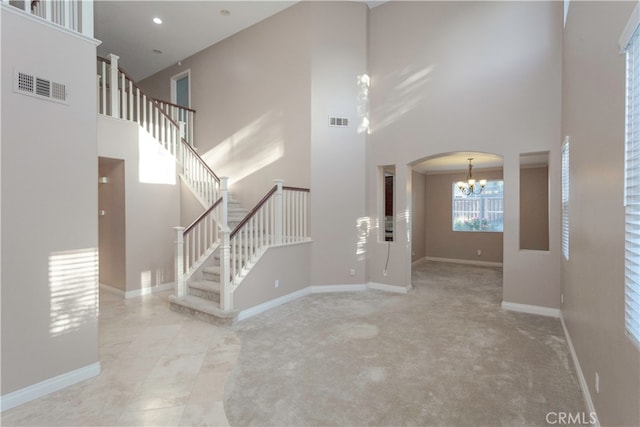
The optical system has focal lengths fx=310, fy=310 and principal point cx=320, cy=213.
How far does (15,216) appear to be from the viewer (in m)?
2.37

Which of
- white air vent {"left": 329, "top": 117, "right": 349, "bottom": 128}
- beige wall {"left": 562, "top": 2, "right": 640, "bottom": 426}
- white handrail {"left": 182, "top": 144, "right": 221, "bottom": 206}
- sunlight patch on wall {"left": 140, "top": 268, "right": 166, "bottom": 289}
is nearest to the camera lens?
beige wall {"left": 562, "top": 2, "right": 640, "bottom": 426}

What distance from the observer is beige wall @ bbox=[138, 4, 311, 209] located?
5.76 m

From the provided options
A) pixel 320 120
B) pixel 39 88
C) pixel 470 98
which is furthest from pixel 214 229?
pixel 470 98

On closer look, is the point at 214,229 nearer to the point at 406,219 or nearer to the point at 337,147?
the point at 337,147

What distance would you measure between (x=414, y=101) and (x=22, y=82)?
5.09m

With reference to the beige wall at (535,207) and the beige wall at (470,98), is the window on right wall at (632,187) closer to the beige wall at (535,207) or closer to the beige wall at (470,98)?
the beige wall at (470,98)

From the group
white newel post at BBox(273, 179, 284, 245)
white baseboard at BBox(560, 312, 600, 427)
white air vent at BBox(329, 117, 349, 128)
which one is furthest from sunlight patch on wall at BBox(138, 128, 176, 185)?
white baseboard at BBox(560, 312, 600, 427)

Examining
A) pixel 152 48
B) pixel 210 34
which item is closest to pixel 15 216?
pixel 210 34

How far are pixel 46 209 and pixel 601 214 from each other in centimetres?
410

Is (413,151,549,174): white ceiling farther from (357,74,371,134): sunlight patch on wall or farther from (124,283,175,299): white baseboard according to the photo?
(124,283,175,299): white baseboard

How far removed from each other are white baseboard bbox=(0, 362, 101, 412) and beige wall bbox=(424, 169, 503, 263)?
25.2 ft

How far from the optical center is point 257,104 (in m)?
6.35

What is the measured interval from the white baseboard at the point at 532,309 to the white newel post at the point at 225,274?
4.03 meters

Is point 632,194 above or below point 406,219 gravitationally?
above
